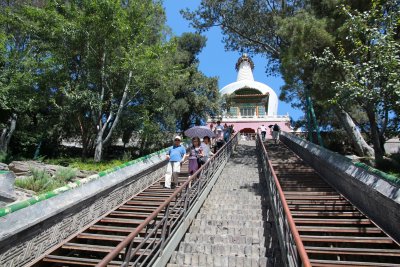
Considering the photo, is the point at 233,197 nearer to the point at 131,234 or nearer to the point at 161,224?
the point at 161,224

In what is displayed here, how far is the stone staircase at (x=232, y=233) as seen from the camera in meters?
5.22

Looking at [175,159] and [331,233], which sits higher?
[175,159]

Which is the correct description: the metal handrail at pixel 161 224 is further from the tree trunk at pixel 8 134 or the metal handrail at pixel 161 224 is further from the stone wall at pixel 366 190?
the tree trunk at pixel 8 134

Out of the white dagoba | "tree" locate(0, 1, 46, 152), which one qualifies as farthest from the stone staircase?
the white dagoba

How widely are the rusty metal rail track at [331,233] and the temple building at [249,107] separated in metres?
19.9

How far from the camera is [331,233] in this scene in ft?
19.5

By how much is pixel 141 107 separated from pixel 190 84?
28.3 feet

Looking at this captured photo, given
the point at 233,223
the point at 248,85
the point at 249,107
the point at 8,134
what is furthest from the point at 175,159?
the point at 248,85

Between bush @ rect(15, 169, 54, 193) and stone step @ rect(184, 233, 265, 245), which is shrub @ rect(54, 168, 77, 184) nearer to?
bush @ rect(15, 169, 54, 193)

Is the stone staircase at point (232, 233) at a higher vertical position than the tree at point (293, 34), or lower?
lower

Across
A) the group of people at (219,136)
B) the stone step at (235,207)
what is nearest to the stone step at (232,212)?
the stone step at (235,207)

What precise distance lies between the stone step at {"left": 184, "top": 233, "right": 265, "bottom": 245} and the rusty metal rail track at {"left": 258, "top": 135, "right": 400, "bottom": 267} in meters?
0.68

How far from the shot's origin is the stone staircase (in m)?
5.22

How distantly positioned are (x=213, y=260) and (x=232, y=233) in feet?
3.98
